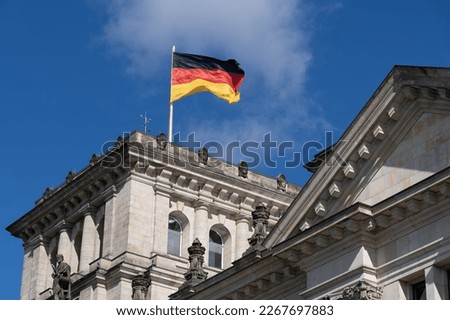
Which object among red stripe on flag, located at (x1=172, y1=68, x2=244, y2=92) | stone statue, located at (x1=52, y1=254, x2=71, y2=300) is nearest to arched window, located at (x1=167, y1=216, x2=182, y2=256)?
stone statue, located at (x1=52, y1=254, x2=71, y2=300)

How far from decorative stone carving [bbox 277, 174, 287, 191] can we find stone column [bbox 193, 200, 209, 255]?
5.20 metres

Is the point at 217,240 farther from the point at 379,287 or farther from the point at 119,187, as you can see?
the point at 379,287

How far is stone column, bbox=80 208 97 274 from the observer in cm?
6431

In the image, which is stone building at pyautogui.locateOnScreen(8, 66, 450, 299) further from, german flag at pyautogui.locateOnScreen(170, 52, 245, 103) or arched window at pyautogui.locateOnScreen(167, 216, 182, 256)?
german flag at pyautogui.locateOnScreen(170, 52, 245, 103)

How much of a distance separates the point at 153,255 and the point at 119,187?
13.3 ft

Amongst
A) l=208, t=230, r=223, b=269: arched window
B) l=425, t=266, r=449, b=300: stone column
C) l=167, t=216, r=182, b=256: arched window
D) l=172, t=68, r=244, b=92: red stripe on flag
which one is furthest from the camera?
l=172, t=68, r=244, b=92: red stripe on flag

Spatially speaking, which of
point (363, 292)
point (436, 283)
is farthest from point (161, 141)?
point (436, 283)

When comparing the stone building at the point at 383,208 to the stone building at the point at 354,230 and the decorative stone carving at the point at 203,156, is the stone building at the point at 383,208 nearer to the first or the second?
the stone building at the point at 354,230

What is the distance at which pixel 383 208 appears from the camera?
3950 centimetres

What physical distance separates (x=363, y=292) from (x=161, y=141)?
27056 mm

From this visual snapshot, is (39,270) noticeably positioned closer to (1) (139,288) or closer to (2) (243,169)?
(2) (243,169)

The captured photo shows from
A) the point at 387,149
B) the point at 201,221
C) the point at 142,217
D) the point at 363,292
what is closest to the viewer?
the point at 363,292

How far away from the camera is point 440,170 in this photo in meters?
38.8
